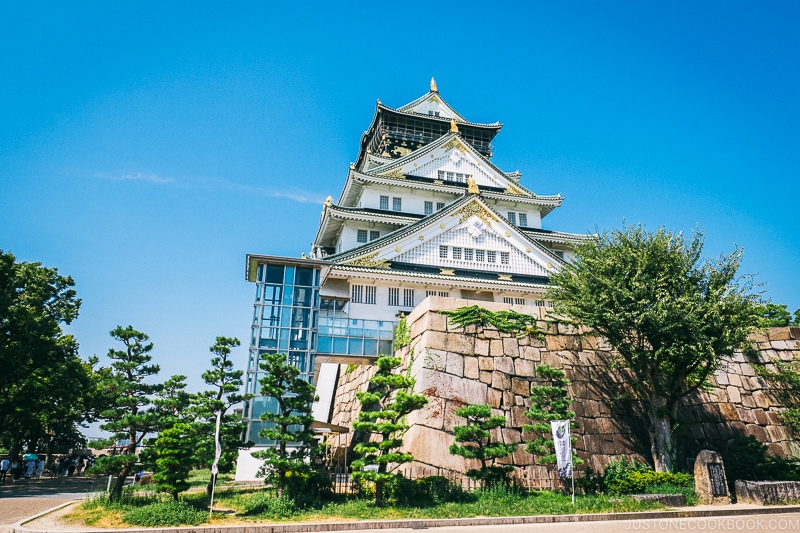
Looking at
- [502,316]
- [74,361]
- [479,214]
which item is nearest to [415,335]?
[502,316]

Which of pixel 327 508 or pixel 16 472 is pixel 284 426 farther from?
pixel 16 472

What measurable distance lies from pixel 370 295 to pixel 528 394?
10320 millimetres

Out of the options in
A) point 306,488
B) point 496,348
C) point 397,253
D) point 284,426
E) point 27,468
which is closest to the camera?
point 306,488

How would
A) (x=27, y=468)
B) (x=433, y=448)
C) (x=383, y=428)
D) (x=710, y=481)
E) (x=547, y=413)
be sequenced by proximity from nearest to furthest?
1. (x=383, y=428)
2. (x=710, y=481)
3. (x=547, y=413)
4. (x=433, y=448)
5. (x=27, y=468)

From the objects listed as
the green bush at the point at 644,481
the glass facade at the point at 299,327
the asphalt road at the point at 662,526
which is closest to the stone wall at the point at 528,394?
the green bush at the point at 644,481

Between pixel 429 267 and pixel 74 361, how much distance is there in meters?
19.4

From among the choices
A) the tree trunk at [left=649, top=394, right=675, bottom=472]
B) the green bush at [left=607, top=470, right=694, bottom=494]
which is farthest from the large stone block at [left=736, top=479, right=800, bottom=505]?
the tree trunk at [left=649, top=394, right=675, bottom=472]

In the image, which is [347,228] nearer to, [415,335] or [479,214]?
[479,214]

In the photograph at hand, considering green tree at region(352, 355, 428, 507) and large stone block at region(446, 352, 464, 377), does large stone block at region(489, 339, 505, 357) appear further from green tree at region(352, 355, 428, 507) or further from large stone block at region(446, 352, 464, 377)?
green tree at region(352, 355, 428, 507)

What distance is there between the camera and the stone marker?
49.4 feet

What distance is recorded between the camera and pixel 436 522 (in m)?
12.5

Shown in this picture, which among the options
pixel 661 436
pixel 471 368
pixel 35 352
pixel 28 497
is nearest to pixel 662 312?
pixel 661 436

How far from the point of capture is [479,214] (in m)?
29.3

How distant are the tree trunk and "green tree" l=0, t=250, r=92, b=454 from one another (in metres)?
24.4
